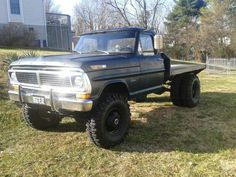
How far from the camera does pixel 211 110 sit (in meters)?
7.16

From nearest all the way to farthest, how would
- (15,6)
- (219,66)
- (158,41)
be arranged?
(158,41), (219,66), (15,6)

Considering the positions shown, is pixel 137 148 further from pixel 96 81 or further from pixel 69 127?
pixel 69 127

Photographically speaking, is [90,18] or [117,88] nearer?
[117,88]

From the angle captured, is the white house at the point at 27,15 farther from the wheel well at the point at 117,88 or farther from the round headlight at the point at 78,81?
the round headlight at the point at 78,81

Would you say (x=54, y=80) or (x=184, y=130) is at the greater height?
(x=54, y=80)

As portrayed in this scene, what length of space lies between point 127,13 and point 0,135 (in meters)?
30.5

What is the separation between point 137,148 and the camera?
4.68 m

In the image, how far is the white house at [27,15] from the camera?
24.5 meters

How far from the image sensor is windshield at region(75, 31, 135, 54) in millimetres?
5371

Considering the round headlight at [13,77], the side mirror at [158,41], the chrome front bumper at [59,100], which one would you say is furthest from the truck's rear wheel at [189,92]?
the round headlight at [13,77]

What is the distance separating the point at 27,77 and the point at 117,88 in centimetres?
156

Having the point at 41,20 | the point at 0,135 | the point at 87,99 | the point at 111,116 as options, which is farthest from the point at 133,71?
the point at 41,20

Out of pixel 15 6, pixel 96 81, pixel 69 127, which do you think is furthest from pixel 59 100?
pixel 15 6

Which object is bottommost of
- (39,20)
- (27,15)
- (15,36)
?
(15,36)
